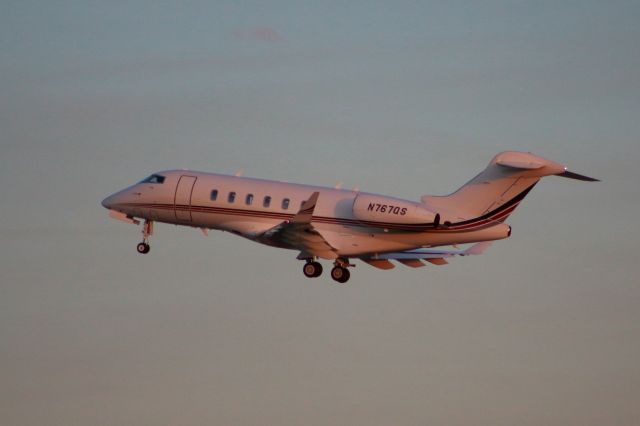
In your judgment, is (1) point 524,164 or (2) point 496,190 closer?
(1) point 524,164

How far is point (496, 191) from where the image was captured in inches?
2156

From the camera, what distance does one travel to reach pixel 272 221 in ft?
188

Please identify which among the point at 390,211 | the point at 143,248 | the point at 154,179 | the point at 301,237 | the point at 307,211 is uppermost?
the point at 154,179

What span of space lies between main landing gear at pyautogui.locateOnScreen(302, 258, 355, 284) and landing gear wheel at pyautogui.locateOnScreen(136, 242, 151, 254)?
6979 mm

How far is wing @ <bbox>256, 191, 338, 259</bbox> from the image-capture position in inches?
2154

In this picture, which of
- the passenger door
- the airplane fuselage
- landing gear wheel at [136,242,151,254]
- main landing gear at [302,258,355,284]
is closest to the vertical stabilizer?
the airplane fuselage

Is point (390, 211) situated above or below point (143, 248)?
above

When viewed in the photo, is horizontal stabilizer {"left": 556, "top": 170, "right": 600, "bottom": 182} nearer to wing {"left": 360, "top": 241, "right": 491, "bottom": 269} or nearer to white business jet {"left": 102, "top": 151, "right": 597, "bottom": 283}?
white business jet {"left": 102, "top": 151, "right": 597, "bottom": 283}

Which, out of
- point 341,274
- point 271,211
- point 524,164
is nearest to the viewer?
point 524,164

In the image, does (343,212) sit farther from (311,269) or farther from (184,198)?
(184,198)

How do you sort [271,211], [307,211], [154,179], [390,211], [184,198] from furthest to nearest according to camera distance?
[154,179]
[184,198]
[271,211]
[390,211]
[307,211]

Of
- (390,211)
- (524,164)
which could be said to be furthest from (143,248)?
(524,164)

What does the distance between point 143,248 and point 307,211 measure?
9608 mm

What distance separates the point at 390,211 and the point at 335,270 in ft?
13.1
